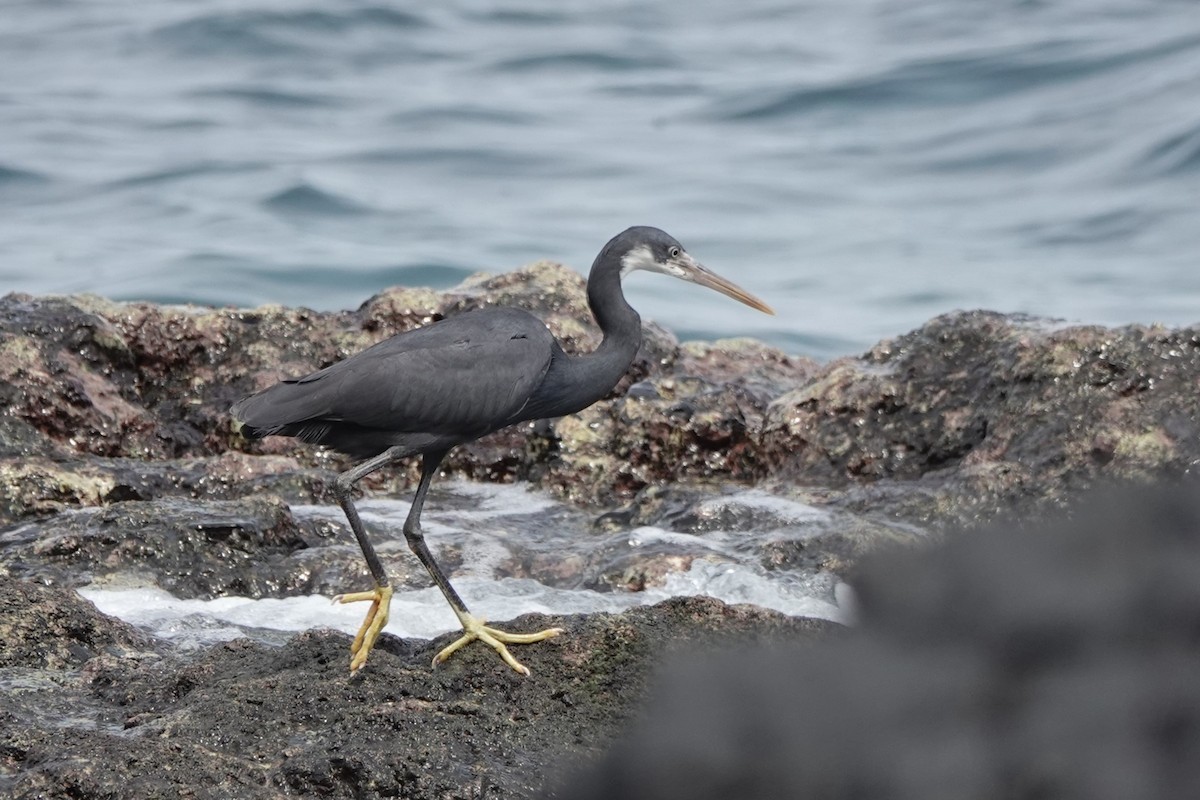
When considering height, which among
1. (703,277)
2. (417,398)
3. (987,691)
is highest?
(987,691)

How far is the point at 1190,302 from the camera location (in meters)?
15.6

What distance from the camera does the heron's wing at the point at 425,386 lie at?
4.91 m

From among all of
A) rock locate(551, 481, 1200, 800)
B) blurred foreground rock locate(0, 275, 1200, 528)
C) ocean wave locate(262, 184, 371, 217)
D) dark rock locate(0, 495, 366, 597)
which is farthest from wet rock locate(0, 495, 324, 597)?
ocean wave locate(262, 184, 371, 217)

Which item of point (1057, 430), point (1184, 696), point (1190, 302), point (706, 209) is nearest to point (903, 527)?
point (1057, 430)

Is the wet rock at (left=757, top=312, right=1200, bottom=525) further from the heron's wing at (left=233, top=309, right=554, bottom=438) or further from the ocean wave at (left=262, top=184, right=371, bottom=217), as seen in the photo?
the ocean wave at (left=262, top=184, right=371, bottom=217)

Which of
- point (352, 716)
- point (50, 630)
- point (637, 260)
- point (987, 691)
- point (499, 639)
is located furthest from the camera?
point (637, 260)

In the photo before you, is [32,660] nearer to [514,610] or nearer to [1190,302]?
[514,610]

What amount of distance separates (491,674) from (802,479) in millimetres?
3725

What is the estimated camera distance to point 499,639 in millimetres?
3891

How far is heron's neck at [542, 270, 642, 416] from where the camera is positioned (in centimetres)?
554

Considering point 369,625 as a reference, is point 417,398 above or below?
above

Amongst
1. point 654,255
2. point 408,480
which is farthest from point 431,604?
point 408,480

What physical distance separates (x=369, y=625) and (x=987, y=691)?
11.6ft

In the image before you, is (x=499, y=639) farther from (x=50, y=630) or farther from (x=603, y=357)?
(x=603, y=357)
